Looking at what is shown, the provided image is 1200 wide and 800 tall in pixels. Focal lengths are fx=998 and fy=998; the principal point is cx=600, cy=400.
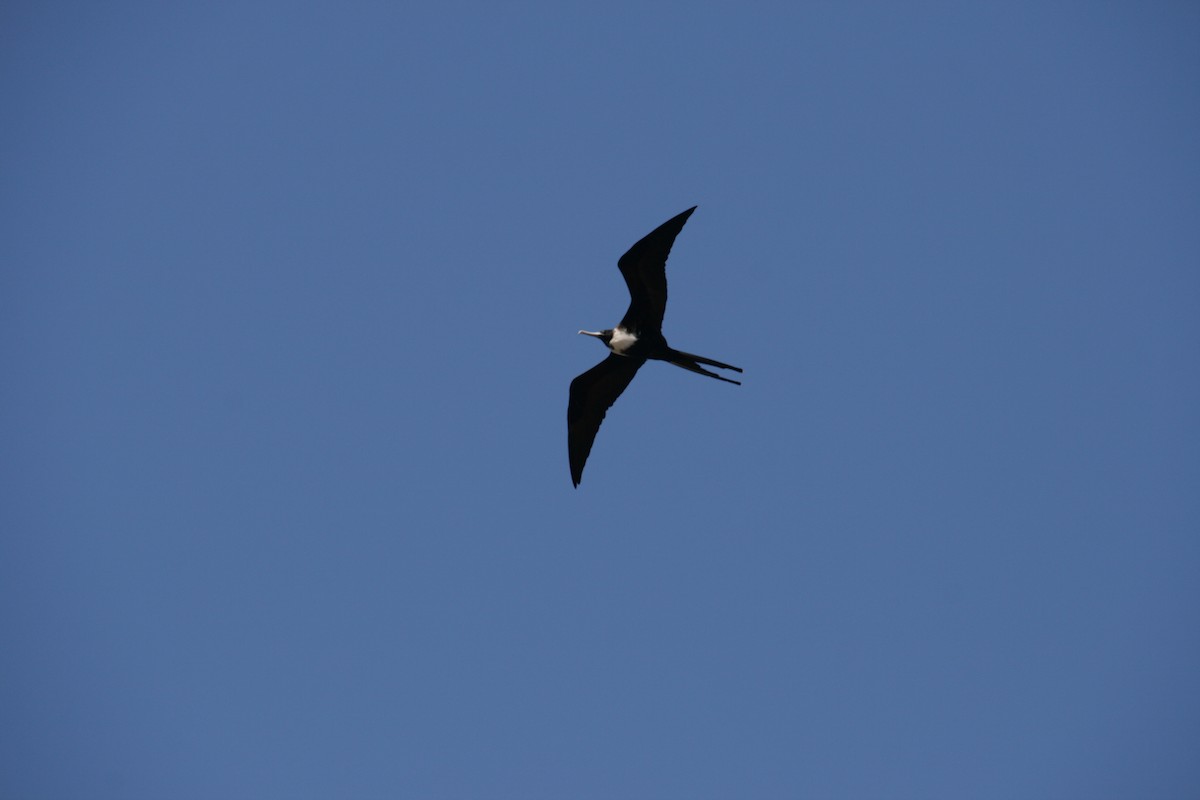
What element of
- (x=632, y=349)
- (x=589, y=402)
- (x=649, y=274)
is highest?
(x=649, y=274)

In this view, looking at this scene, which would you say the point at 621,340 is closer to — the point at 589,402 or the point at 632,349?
the point at 632,349

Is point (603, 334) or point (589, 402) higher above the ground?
point (603, 334)

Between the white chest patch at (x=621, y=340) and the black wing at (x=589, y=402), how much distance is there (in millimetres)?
598

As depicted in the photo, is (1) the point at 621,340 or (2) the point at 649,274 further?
(1) the point at 621,340

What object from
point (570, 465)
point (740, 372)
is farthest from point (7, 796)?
point (740, 372)

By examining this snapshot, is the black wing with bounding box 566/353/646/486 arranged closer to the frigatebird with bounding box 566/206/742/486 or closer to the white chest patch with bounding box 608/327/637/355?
the frigatebird with bounding box 566/206/742/486

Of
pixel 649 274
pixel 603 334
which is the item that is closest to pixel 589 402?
pixel 603 334

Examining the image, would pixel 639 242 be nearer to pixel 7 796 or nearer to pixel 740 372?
pixel 740 372

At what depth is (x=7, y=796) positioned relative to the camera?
2265 inches

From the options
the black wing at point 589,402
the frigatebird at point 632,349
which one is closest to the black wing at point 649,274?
the frigatebird at point 632,349

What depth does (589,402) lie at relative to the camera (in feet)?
50.6

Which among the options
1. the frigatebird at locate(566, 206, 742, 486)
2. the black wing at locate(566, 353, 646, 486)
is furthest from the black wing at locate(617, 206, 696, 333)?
the black wing at locate(566, 353, 646, 486)

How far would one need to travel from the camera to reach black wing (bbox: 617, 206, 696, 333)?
13141 millimetres

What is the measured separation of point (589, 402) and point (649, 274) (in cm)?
266
